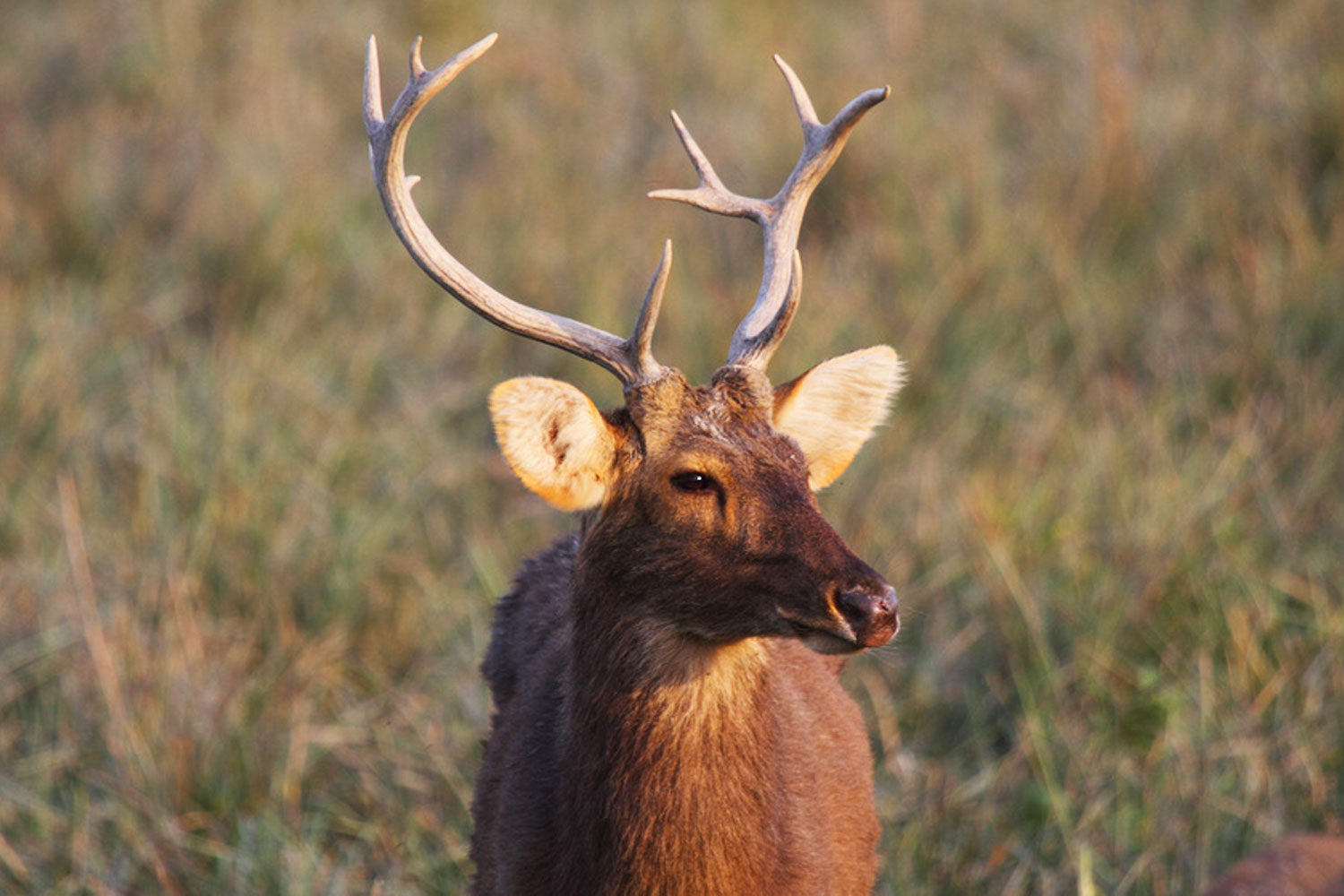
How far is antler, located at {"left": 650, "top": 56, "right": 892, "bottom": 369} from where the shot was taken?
3.46 m

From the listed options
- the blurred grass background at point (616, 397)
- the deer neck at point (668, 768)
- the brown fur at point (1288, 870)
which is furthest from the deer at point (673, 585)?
the brown fur at point (1288, 870)

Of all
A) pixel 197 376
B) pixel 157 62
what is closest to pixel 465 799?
pixel 197 376

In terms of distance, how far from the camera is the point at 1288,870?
3693 millimetres

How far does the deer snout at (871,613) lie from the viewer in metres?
2.89

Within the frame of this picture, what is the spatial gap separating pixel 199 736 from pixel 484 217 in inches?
187

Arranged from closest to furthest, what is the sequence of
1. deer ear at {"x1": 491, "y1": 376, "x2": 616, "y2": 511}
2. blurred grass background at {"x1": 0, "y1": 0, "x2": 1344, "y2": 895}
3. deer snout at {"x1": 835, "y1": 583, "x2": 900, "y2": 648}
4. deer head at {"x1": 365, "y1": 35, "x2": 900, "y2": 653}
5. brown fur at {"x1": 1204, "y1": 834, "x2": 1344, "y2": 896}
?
deer snout at {"x1": 835, "y1": 583, "x2": 900, "y2": 648} → deer head at {"x1": 365, "y1": 35, "x2": 900, "y2": 653} → deer ear at {"x1": 491, "y1": 376, "x2": 616, "y2": 511} → brown fur at {"x1": 1204, "y1": 834, "x2": 1344, "y2": 896} → blurred grass background at {"x1": 0, "y1": 0, "x2": 1344, "y2": 895}

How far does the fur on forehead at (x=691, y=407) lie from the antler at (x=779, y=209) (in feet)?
0.34

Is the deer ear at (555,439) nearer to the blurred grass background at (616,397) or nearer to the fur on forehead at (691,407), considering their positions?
the fur on forehead at (691,407)

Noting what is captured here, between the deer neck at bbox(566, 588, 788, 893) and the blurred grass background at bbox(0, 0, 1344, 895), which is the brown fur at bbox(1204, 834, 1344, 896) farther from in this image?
the deer neck at bbox(566, 588, 788, 893)

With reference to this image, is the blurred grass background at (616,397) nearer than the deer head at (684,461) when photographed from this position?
No

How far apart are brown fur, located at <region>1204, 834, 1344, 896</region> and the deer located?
945 mm

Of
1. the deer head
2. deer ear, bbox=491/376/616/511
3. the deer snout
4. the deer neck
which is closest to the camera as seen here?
the deer snout

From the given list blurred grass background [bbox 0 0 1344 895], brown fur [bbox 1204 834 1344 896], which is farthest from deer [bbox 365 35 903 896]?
brown fur [bbox 1204 834 1344 896]

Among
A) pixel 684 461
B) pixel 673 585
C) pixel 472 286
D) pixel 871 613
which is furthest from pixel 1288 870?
pixel 472 286
